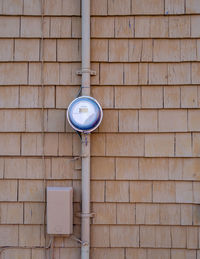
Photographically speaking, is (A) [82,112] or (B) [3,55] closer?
(A) [82,112]

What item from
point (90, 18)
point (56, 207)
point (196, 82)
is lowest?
point (56, 207)

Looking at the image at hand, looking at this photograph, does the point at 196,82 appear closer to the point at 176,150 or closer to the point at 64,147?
the point at 176,150

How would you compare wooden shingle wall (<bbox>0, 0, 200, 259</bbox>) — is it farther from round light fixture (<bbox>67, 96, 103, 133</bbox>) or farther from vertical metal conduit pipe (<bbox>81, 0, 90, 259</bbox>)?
round light fixture (<bbox>67, 96, 103, 133</bbox>)

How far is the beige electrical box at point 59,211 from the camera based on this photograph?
2.35 meters

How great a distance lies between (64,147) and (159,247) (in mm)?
1058

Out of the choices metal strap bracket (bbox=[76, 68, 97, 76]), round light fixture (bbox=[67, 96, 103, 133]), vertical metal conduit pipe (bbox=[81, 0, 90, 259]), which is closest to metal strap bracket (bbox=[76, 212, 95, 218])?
vertical metal conduit pipe (bbox=[81, 0, 90, 259])

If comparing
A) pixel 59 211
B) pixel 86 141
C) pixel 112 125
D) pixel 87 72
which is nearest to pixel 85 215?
pixel 59 211

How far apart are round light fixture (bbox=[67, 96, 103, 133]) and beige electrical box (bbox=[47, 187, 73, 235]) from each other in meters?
0.50

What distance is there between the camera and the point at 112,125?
2500mm

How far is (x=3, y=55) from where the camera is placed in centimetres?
253

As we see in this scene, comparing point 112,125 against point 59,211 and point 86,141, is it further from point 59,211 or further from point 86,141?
point 59,211

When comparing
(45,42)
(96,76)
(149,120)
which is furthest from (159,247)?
(45,42)

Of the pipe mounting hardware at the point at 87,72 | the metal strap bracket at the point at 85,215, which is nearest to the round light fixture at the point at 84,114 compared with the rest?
the pipe mounting hardware at the point at 87,72

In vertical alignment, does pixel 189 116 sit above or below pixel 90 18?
below
